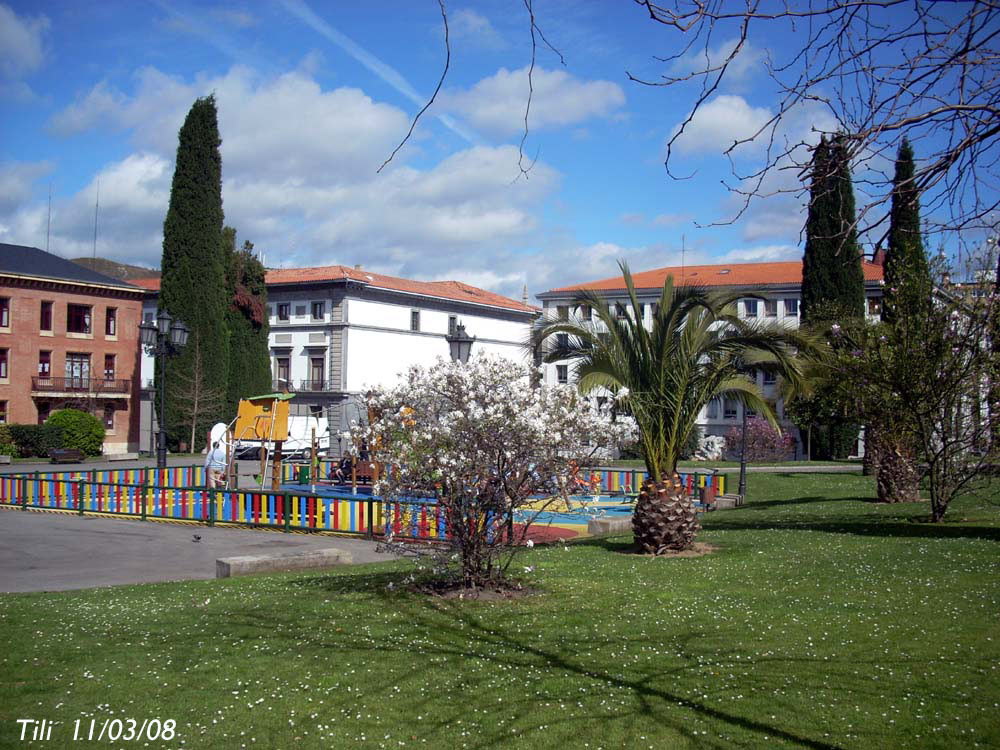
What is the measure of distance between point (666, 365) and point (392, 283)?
54298mm

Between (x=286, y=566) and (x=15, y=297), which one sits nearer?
(x=286, y=566)

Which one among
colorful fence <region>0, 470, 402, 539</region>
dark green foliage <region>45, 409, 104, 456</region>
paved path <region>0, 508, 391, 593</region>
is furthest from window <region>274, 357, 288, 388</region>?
paved path <region>0, 508, 391, 593</region>

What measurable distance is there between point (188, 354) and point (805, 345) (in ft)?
147

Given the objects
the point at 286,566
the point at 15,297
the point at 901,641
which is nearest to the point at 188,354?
the point at 15,297

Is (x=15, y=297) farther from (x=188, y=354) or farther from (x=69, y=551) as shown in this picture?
(x=69, y=551)

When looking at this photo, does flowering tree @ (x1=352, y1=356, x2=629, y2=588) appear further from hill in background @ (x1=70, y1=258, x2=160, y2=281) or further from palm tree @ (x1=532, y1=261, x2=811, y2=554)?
hill in background @ (x1=70, y1=258, x2=160, y2=281)

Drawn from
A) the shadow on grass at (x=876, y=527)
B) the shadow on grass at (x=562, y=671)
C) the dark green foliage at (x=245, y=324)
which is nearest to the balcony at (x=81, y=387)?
the dark green foliage at (x=245, y=324)

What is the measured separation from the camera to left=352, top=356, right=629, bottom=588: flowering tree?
902cm

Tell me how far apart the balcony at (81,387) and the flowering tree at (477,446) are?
48.0 meters

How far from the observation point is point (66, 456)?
4272 cm

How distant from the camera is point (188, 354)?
172 ft

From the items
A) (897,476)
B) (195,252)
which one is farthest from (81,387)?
(897,476)

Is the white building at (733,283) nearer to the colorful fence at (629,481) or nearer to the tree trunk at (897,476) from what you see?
the colorful fence at (629,481)

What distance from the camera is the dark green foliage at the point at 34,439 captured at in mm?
46188
